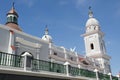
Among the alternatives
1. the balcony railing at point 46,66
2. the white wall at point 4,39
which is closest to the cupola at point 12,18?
the white wall at point 4,39

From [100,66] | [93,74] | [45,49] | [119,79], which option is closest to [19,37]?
[45,49]

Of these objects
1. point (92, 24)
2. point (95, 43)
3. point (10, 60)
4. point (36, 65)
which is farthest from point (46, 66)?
point (92, 24)

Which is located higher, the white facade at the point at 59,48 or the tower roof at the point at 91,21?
the tower roof at the point at 91,21

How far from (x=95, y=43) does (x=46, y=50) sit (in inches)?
1113

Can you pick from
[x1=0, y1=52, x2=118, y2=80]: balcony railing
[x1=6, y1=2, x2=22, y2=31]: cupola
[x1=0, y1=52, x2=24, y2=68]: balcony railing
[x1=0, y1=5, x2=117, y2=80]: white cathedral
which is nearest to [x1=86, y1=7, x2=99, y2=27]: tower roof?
[x1=0, y1=5, x2=117, y2=80]: white cathedral

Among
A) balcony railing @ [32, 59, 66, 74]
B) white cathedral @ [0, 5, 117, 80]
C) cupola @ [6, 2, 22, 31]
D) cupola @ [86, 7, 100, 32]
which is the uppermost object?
cupola @ [86, 7, 100, 32]

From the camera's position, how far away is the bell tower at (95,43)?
45.1 m

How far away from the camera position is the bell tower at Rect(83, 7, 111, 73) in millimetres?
45094

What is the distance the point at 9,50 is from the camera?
17.1 m

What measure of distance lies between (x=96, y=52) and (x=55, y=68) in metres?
33.8

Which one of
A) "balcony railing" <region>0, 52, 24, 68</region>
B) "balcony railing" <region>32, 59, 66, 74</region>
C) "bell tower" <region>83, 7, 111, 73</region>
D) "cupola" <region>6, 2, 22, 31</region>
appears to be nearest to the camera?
"balcony railing" <region>0, 52, 24, 68</region>

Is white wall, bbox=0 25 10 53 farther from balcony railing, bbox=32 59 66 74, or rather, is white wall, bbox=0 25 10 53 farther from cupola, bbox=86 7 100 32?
cupola, bbox=86 7 100 32

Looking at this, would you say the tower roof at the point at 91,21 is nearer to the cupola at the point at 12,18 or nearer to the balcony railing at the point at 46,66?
the cupola at the point at 12,18

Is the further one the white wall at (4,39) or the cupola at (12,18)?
the cupola at (12,18)
